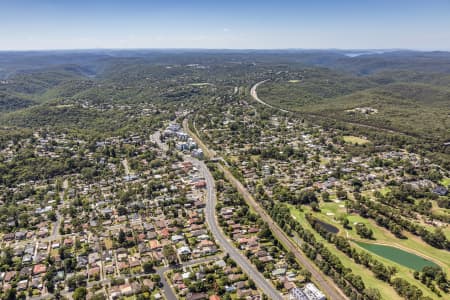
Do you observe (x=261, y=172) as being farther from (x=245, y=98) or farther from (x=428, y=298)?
(x=245, y=98)

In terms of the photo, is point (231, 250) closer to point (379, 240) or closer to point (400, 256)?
point (379, 240)

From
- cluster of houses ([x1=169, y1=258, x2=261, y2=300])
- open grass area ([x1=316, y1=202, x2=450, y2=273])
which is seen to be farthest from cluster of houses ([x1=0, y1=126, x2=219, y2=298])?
open grass area ([x1=316, y1=202, x2=450, y2=273])

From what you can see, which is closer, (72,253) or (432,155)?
(72,253)

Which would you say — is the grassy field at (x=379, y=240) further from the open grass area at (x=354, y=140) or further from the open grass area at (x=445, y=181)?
the open grass area at (x=354, y=140)

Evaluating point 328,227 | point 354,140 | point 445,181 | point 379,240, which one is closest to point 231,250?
point 328,227

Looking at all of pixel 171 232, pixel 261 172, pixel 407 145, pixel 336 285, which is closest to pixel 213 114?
pixel 261 172

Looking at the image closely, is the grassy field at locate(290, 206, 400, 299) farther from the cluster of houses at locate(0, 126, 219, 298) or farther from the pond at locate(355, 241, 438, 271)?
the cluster of houses at locate(0, 126, 219, 298)

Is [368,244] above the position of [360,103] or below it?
below
